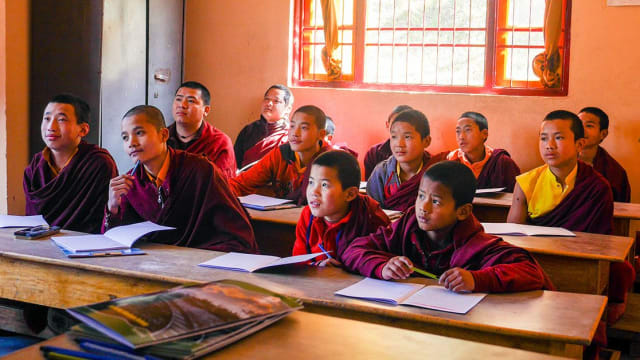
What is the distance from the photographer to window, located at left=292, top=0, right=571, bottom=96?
5.98 metres

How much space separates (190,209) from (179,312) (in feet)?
6.34

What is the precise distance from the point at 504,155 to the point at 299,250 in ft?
9.85

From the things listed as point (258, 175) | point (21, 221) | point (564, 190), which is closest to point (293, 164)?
point (258, 175)

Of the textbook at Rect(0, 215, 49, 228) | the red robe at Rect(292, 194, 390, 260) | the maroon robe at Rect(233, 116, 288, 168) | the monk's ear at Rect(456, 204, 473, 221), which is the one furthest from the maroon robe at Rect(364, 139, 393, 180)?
the monk's ear at Rect(456, 204, 473, 221)

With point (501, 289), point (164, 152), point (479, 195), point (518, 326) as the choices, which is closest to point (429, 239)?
point (501, 289)

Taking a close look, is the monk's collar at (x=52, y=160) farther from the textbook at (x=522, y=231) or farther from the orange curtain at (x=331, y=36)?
the orange curtain at (x=331, y=36)

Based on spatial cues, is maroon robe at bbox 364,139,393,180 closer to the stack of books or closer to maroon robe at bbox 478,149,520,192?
maroon robe at bbox 478,149,520,192

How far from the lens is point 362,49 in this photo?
649 cm

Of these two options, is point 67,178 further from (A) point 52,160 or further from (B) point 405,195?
(B) point 405,195

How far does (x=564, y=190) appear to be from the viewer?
368 centimetres

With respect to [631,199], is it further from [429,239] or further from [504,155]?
[429,239]

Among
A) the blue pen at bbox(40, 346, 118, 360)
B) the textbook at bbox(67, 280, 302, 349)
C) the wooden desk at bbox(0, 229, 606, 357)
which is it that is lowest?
the wooden desk at bbox(0, 229, 606, 357)

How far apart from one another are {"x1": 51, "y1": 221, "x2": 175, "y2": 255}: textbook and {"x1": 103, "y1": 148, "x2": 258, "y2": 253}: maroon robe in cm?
32

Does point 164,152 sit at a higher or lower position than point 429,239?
higher
